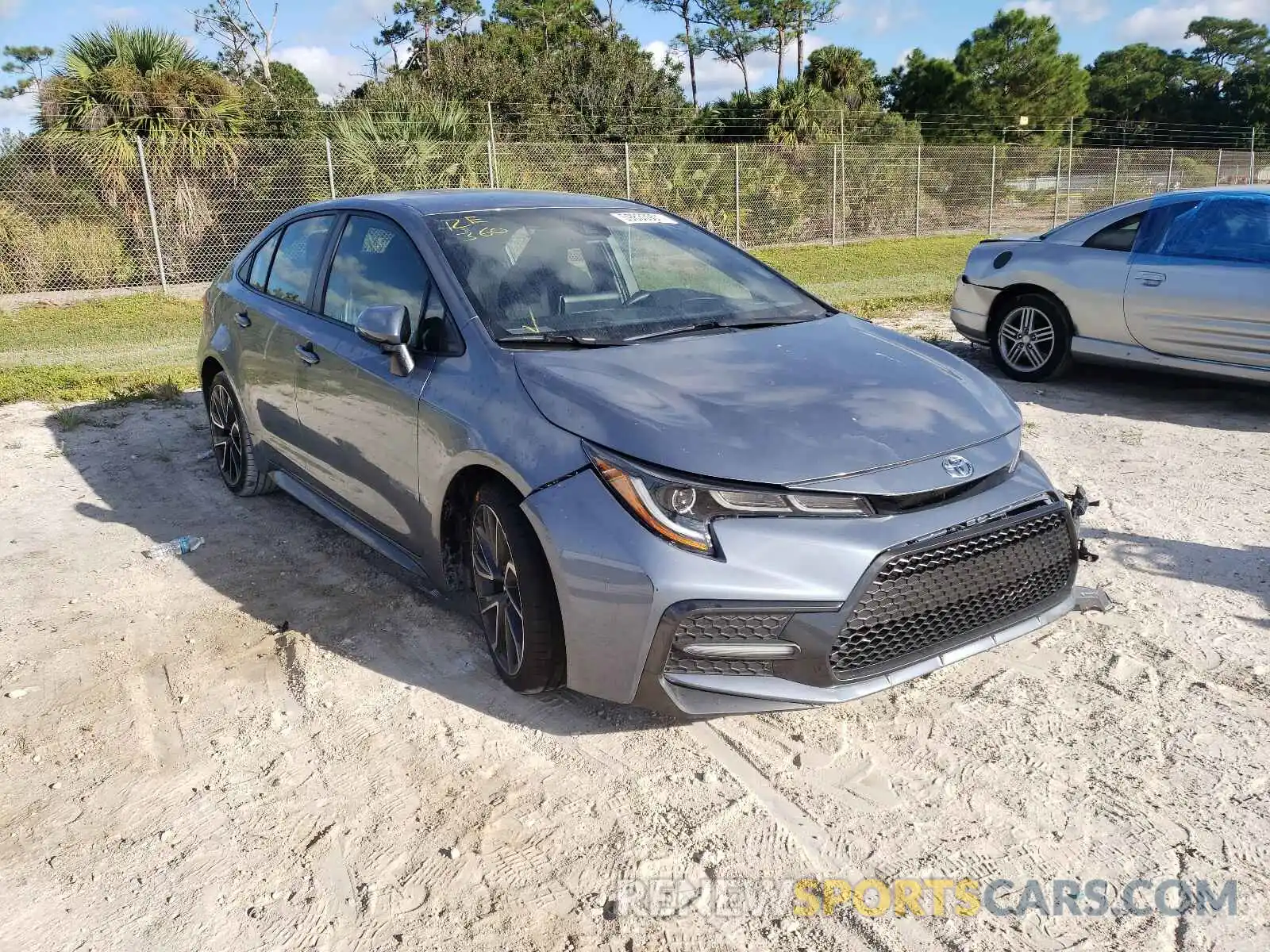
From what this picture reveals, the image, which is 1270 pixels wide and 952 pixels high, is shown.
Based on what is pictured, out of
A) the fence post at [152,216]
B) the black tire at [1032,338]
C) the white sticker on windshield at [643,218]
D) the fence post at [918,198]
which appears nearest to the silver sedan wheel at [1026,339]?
the black tire at [1032,338]

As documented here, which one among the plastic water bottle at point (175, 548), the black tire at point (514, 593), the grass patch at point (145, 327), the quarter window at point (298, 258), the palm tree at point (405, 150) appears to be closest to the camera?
the black tire at point (514, 593)

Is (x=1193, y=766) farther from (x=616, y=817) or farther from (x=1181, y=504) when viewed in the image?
(x=1181, y=504)

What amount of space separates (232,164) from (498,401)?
13.6m

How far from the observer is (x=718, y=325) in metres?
3.88

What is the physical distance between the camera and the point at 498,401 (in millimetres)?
3316

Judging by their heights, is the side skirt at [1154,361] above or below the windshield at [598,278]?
below

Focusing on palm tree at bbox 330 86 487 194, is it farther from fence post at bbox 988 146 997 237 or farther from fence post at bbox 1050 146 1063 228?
fence post at bbox 1050 146 1063 228

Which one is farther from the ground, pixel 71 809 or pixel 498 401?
pixel 498 401

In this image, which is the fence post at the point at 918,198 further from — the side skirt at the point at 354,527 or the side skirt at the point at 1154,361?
the side skirt at the point at 354,527

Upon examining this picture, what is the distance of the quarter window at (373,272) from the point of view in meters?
3.93

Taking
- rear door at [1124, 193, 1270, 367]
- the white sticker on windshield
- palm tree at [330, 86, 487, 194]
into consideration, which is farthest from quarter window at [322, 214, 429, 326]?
palm tree at [330, 86, 487, 194]

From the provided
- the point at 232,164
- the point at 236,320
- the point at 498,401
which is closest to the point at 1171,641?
the point at 498,401

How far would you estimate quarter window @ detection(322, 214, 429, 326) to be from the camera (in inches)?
155

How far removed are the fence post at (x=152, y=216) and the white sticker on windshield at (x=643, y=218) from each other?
38.3ft
